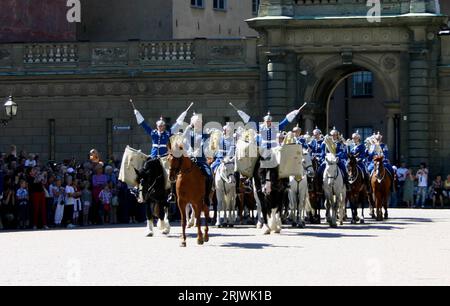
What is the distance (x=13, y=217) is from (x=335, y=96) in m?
37.1

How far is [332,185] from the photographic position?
37.5 metres

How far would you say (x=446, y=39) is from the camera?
175 ft

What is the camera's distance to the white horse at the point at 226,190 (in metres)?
37.6

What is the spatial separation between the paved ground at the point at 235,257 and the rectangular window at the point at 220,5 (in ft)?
103

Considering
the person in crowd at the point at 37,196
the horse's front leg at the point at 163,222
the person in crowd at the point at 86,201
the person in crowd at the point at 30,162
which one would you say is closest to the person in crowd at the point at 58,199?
the person in crowd at the point at 37,196

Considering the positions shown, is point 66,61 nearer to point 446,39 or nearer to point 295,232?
point 446,39

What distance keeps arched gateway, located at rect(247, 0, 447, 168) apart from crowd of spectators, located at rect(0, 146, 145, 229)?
35.4 feet

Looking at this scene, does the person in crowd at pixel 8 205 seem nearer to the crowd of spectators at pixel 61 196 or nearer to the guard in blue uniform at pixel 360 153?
the crowd of spectators at pixel 61 196

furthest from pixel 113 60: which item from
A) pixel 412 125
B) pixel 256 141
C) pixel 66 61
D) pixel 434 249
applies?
pixel 434 249

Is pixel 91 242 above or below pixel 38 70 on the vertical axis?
below

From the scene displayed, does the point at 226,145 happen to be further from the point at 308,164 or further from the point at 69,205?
the point at 69,205

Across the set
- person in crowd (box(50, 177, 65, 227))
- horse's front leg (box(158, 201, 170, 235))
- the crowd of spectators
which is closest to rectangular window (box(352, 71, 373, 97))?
the crowd of spectators

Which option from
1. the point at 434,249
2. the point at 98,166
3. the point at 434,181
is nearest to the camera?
Answer: the point at 434,249

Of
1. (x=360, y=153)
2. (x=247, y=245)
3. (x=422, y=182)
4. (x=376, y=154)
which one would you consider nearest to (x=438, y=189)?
(x=422, y=182)
